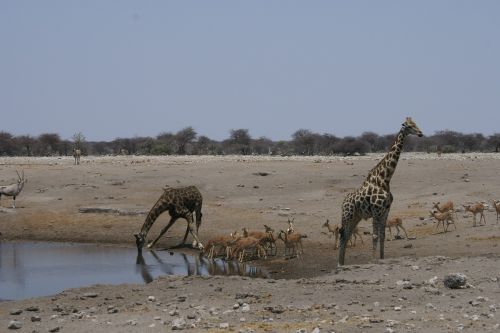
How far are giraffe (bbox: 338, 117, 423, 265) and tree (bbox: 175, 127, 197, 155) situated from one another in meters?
63.4

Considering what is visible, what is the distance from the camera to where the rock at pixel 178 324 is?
11.7 metres

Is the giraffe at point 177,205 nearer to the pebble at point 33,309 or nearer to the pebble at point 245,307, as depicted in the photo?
the pebble at point 33,309

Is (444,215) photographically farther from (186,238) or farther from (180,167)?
(180,167)

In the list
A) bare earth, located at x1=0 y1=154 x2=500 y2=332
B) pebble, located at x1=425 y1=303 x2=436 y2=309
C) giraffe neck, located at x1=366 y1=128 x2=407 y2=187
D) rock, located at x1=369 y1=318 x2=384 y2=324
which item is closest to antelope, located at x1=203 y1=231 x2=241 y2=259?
bare earth, located at x1=0 y1=154 x2=500 y2=332

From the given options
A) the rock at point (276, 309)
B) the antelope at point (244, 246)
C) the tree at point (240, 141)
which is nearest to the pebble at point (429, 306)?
the rock at point (276, 309)

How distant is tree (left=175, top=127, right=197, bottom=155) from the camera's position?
83.0 m

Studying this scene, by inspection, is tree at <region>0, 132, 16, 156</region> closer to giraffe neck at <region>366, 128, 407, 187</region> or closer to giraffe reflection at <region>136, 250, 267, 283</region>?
giraffe reflection at <region>136, 250, 267, 283</region>

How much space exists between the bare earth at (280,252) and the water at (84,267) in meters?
1.43

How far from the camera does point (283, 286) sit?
14930 millimetres

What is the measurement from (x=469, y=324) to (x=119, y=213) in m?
19.5

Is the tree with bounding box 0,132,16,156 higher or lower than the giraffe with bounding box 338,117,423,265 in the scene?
higher

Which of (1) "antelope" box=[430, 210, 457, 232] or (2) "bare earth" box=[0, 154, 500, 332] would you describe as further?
(1) "antelope" box=[430, 210, 457, 232]

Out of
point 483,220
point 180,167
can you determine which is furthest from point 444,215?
point 180,167

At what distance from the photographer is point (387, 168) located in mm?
18844
